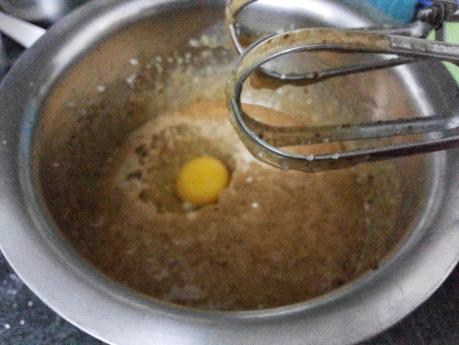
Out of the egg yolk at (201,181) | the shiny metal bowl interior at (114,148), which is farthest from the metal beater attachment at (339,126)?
the egg yolk at (201,181)

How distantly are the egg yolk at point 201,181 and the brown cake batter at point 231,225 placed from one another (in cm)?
1

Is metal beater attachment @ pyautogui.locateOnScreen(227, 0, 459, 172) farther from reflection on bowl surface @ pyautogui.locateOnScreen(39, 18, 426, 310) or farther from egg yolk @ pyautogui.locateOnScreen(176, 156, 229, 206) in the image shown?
egg yolk @ pyautogui.locateOnScreen(176, 156, 229, 206)

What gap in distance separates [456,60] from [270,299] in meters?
0.36

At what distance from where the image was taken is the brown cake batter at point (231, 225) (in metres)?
0.72

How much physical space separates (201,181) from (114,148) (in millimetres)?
133

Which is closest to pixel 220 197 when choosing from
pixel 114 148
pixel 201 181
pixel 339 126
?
pixel 201 181

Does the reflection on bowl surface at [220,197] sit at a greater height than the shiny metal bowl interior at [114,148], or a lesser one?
lesser

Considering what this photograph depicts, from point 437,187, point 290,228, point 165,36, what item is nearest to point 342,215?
point 290,228

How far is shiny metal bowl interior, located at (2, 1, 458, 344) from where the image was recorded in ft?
1.69

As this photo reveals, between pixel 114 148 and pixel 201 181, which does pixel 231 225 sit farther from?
pixel 114 148

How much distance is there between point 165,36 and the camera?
2.69ft

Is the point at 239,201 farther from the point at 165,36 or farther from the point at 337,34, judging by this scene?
the point at 337,34

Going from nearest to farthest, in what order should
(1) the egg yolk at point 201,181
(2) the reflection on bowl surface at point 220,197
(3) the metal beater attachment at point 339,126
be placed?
(3) the metal beater attachment at point 339,126 < (2) the reflection on bowl surface at point 220,197 < (1) the egg yolk at point 201,181

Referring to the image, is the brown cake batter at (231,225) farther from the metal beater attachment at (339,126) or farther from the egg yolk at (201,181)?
the metal beater attachment at (339,126)
